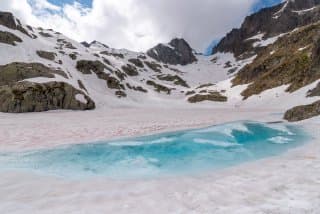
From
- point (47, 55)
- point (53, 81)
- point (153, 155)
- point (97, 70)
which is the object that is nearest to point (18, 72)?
point (53, 81)

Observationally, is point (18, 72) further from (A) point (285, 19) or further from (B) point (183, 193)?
(A) point (285, 19)

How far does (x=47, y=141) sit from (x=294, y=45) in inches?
3245

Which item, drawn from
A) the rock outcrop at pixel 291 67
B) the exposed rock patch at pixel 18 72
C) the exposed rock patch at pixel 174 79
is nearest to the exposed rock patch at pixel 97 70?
the exposed rock patch at pixel 18 72

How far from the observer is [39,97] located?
3944 centimetres

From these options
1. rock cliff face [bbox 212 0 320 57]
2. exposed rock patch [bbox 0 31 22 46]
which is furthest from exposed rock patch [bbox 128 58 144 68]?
rock cliff face [bbox 212 0 320 57]

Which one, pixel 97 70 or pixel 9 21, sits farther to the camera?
pixel 97 70

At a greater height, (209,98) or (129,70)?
(129,70)

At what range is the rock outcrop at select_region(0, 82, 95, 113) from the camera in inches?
1417

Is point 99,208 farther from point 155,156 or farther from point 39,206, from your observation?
point 155,156

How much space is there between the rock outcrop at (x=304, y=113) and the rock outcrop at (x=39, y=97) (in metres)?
35.0

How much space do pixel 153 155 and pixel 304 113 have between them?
57.3 feet

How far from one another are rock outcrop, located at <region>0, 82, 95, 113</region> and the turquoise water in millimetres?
27473

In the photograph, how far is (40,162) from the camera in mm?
11164

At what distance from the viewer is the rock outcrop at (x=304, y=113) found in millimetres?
22062
